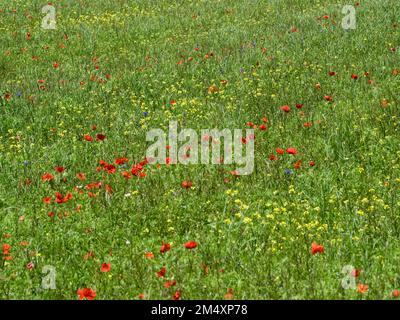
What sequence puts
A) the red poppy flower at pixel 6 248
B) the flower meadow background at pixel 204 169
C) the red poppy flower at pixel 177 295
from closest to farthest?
the red poppy flower at pixel 177 295 < the flower meadow background at pixel 204 169 < the red poppy flower at pixel 6 248

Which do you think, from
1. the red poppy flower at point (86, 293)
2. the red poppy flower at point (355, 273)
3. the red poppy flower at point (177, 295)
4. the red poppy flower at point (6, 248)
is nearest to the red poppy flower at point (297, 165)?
the red poppy flower at point (355, 273)

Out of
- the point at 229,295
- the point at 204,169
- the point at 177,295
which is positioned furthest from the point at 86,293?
the point at 204,169

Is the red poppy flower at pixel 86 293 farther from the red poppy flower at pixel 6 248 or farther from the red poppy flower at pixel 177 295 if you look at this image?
the red poppy flower at pixel 6 248

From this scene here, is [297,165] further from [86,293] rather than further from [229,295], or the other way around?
[86,293]

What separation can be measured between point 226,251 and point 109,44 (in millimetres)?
8837

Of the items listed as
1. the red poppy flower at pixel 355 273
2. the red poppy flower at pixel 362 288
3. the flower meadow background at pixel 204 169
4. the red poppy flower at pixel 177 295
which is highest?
the flower meadow background at pixel 204 169

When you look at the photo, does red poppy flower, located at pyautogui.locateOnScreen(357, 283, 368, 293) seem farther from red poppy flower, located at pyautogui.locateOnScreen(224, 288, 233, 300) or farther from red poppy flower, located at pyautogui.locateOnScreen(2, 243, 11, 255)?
red poppy flower, located at pyautogui.locateOnScreen(2, 243, 11, 255)

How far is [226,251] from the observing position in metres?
5.27

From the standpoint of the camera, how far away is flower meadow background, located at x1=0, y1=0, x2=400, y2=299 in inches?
194

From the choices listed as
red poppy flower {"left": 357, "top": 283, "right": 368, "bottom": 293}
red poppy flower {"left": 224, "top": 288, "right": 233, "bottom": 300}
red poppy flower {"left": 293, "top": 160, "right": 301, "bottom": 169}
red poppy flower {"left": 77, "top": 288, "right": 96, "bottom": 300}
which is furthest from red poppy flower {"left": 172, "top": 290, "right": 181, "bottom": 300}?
red poppy flower {"left": 293, "top": 160, "right": 301, "bottom": 169}

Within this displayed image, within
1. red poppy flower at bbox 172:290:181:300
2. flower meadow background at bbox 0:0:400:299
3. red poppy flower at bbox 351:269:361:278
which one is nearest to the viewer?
red poppy flower at bbox 172:290:181:300

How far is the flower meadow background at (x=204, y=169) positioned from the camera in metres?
4.93

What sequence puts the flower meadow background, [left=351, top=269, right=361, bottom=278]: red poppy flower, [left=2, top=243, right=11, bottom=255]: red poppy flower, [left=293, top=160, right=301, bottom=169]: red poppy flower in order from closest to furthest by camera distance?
[left=351, top=269, right=361, bottom=278]: red poppy flower
the flower meadow background
[left=2, top=243, right=11, bottom=255]: red poppy flower
[left=293, top=160, right=301, bottom=169]: red poppy flower

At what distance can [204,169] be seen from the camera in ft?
23.0
